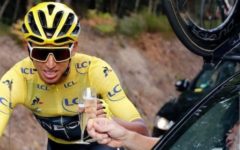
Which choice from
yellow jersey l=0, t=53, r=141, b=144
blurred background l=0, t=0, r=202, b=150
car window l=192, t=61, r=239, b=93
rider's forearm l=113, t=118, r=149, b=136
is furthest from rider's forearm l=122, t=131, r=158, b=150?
blurred background l=0, t=0, r=202, b=150

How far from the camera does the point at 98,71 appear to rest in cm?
462

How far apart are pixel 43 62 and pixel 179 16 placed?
49.2 inches

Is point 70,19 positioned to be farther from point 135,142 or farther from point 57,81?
point 135,142

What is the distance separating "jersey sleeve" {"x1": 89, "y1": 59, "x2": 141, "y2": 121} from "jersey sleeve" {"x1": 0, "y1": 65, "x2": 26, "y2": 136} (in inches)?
19.1

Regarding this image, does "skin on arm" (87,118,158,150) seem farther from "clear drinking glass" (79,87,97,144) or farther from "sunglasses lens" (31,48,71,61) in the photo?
"sunglasses lens" (31,48,71,61)

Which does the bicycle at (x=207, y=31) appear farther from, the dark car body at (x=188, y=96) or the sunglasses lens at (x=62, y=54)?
the dark car body at (x=188, y=96)

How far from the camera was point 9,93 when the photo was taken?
177 inches

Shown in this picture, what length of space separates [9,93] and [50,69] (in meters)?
0.31

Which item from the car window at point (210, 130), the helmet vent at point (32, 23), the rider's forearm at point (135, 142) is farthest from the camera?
the helmet vent at point (32, 23)

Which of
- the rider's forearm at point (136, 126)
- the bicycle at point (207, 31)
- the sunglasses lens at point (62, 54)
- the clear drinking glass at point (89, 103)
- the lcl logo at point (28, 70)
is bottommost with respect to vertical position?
the rider's forearm at point (136, 126)

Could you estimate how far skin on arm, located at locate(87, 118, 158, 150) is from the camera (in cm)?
357

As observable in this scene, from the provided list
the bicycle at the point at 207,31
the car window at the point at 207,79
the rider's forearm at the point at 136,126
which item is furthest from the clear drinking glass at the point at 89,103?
the car window at the point at 207,79

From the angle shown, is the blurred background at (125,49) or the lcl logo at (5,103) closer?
the lcl logo at (5,103)

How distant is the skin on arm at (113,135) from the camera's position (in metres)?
3.57
